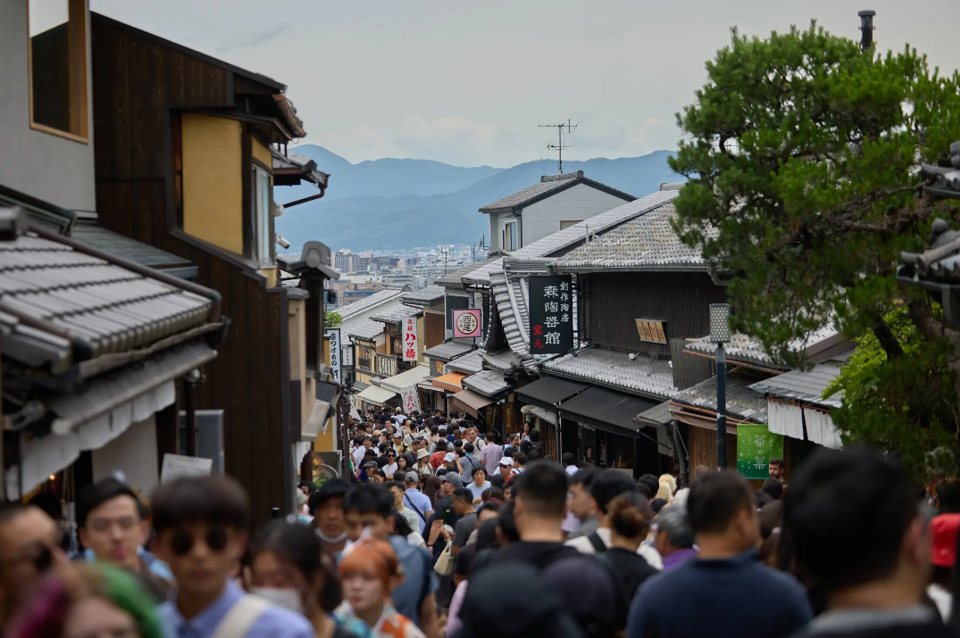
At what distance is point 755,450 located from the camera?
52.5ft

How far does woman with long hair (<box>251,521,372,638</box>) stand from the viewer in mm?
4246

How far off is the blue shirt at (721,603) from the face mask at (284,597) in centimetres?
131

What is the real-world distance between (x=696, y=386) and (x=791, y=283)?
9875 mm

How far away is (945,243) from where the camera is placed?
838 centimetres

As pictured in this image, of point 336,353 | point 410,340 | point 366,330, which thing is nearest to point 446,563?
point 336,353

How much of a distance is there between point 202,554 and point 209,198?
868cm

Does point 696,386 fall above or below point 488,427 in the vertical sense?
above

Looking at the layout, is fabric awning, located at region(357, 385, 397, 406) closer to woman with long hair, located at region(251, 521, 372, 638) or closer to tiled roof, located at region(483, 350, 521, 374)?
tiled roof, located at region(483, 350, 521, 374)

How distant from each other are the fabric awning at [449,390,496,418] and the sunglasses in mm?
29015

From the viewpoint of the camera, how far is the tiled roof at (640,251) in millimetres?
22344

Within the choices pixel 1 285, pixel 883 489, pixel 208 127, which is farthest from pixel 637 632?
pixel 208 127

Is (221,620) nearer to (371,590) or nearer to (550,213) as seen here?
(371,590)

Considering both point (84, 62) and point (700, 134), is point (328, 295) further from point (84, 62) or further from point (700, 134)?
point (700, 134)

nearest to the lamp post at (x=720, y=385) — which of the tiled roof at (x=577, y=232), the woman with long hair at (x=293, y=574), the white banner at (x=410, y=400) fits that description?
the woman with long hair at (x=293, y=574)
